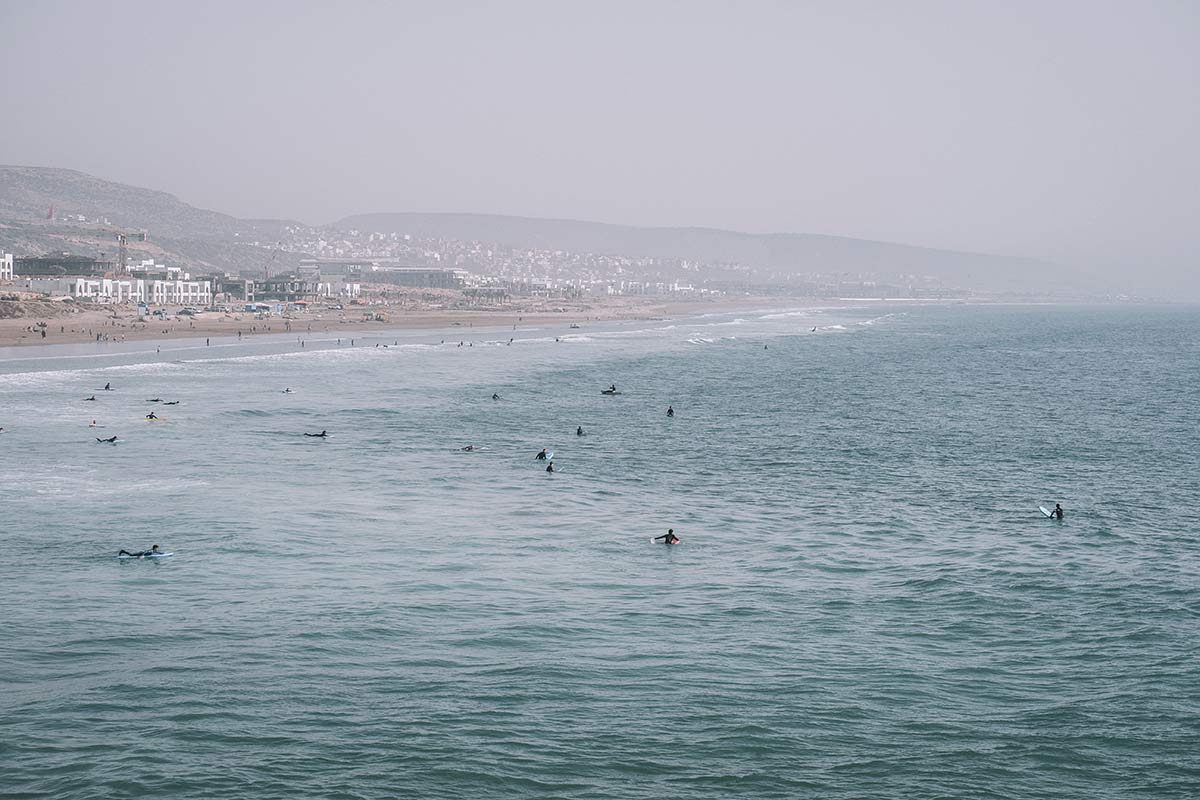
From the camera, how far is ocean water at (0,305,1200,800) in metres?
22.8

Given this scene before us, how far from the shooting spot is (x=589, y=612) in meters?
32.2

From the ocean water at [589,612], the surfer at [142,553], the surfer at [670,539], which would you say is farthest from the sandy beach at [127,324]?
the surfer at [670,539]

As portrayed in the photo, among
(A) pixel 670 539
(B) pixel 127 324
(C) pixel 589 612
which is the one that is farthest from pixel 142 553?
(B) pixel 127 324

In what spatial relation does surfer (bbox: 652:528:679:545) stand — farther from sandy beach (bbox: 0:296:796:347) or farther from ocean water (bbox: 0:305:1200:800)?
sandy beach (bbox: 0:296:796:347)

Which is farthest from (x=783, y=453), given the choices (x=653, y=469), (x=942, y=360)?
(x=942, y=360)

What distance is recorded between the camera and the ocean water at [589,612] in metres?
22.8

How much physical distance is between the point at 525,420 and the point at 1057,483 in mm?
34062

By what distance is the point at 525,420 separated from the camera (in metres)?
75.3

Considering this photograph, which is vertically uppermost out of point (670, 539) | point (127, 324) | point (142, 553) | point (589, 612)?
point (127, 324)

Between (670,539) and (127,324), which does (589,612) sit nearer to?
(670,539)

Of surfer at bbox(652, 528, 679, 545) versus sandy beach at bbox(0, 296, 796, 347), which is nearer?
surfer at bbox(652, 528, 679, 545)

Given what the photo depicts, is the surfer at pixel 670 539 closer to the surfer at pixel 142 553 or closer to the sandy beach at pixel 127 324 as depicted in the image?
the surfer at pixel 142 553

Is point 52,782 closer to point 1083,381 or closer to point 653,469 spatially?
point 653,469

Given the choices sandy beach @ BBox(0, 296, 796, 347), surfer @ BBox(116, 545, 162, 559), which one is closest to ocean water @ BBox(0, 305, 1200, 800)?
surfer @ BBox(116, 545, 162, 559)
